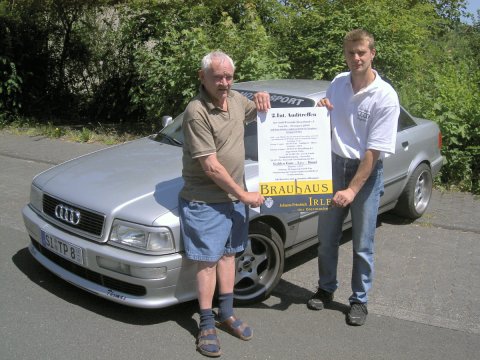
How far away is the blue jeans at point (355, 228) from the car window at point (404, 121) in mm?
1910

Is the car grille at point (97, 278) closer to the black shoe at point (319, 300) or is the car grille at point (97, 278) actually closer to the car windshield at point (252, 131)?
the black shoe at point (319, 300)

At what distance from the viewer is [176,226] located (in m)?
3.49

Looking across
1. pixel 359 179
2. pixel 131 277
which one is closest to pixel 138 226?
pixel 131 277

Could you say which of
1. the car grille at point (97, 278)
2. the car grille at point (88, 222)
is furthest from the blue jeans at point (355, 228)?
the car grille at point (88, 222)

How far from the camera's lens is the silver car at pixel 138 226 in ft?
11.5

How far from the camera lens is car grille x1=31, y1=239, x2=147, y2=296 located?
11.8 feet

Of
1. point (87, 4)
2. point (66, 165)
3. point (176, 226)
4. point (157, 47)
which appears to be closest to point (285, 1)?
point (157, 47)

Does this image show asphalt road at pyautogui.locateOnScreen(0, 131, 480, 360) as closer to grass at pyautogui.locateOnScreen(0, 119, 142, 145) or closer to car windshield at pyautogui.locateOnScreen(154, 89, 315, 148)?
car windshield at pyautogui.locateOnScreen(154, 89, 315, 148)

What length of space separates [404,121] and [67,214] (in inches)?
134

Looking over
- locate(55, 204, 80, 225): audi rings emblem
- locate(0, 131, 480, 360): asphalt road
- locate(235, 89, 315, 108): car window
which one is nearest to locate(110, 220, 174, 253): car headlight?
locate(55, 204, 80, 225): audi rings emblem

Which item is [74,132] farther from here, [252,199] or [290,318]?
[252,199]

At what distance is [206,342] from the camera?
3.43m

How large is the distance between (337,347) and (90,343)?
156cm

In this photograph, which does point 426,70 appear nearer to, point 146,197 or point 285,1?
point 285,1
